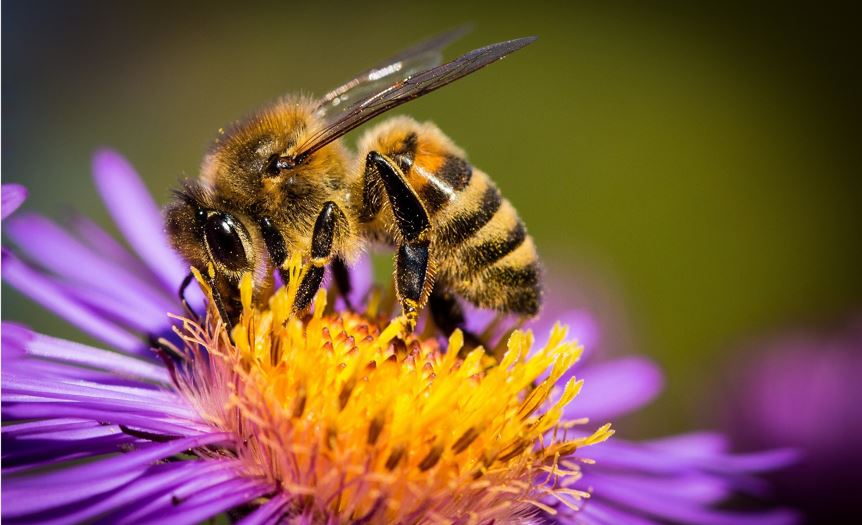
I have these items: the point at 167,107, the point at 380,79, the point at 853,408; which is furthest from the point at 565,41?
the point at 380,79

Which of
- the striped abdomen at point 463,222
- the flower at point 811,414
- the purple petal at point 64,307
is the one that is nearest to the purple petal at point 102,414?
the purple petal at point 64,307

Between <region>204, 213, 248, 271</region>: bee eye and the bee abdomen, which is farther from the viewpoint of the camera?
the bee abdomen

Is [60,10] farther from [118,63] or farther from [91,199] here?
[118,63]

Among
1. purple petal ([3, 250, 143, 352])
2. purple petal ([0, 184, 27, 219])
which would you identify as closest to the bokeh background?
purple petal ([3, 250, 143, 352])

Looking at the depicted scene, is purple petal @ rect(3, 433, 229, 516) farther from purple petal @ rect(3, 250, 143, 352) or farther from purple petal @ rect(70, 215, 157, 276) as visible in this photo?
purple petal @ rect(70, 215, 157, 276)

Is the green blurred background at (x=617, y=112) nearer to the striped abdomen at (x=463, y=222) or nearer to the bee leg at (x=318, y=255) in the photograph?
the striped abdomen at (x=463, y=222)
